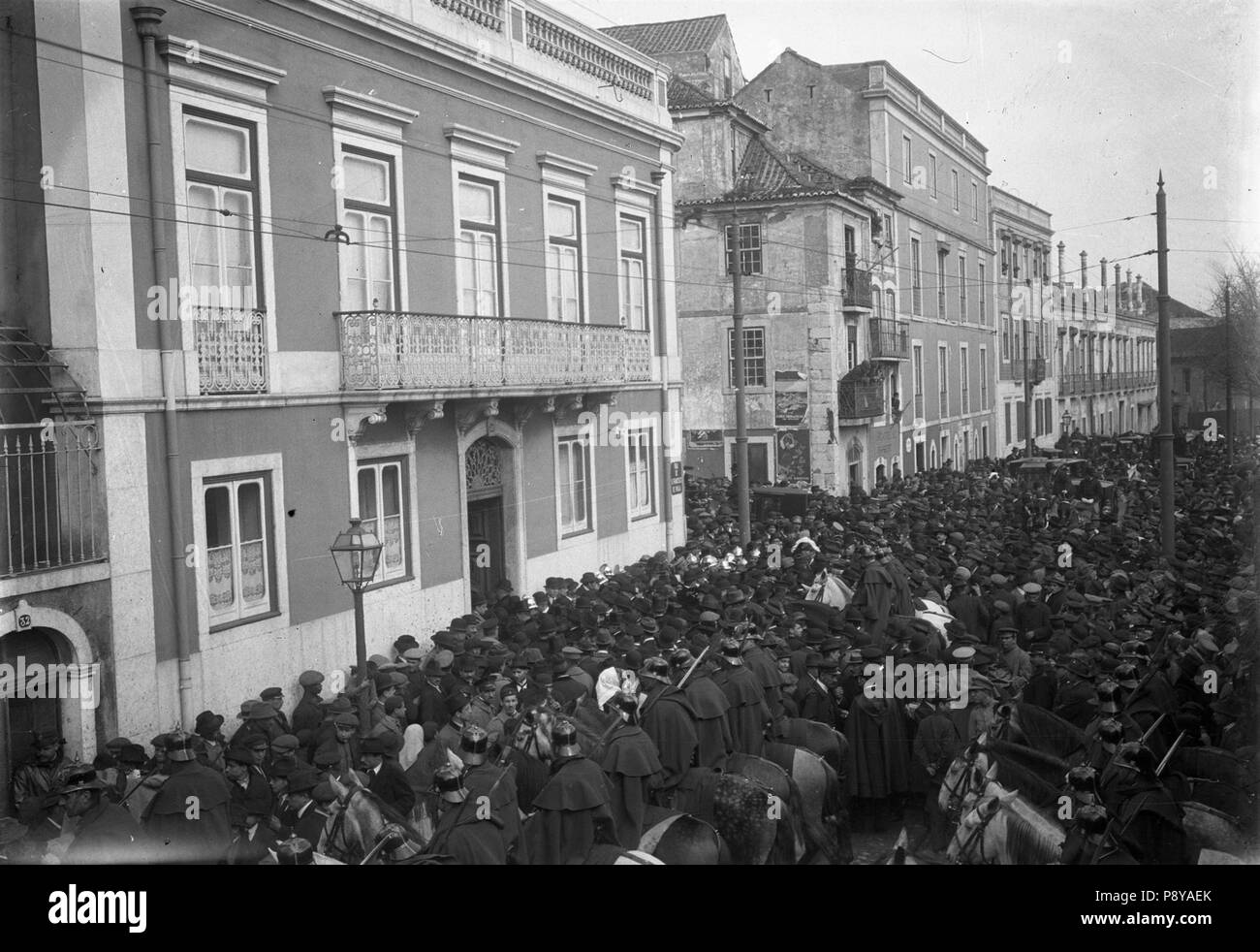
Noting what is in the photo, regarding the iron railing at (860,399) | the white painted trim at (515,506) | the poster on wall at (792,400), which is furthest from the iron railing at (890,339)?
the white painted trim at (515,506)

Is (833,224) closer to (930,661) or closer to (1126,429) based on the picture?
(1126,429)

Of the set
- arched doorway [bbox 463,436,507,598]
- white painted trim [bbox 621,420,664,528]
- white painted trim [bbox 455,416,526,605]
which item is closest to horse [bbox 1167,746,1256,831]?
arched doorway [bbox 463,436,507,598]

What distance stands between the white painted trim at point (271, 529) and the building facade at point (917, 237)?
7.32m

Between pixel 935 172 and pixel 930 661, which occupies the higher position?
pixel 935 172

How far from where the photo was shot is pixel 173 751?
7848 mm

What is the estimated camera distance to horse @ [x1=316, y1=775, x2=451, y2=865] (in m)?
7.21

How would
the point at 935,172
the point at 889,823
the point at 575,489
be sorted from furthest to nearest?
the point at 575,489, the point at 935,172, the point at 889,823

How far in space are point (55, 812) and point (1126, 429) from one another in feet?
53.5

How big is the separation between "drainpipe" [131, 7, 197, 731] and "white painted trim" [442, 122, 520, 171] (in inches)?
193

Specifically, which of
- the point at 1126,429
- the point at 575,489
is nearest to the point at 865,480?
the point at 1126,429

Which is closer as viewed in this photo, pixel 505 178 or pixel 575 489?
pixel 505 178

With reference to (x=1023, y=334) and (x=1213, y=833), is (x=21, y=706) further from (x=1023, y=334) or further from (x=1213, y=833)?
(x=1023, y=334)

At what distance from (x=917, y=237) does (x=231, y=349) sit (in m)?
11.0

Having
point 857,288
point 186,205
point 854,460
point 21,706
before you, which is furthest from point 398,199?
point 854,460
